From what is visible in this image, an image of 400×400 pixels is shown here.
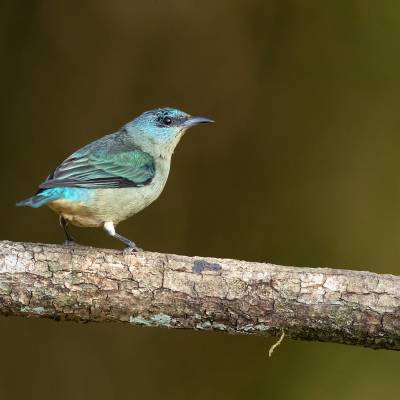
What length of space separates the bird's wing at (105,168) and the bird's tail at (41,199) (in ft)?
0.14

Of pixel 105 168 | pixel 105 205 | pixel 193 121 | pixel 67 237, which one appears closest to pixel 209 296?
pixel 105 205

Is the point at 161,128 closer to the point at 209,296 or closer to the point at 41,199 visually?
the point at 41,199

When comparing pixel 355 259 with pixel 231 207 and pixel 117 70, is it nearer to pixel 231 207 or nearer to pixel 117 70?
pixel 231 207

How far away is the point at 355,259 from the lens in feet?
22.7

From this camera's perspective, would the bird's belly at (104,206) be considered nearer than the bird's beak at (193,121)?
Yes

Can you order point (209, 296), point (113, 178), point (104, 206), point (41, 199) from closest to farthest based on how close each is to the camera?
1. point (209, 296)
2. point (41, 199)
3. point (104, 206)
4. point (113, 178)

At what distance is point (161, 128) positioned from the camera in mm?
5473

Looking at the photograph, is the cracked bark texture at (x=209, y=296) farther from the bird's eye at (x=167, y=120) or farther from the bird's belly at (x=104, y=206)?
the bird's eye at (x=167, y=120)

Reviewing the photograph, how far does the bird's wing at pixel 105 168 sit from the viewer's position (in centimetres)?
460

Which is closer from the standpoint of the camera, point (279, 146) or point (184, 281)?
point (184, 281)

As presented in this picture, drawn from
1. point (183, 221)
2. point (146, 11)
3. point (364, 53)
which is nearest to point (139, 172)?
point (183, 221)

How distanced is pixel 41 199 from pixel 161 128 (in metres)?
1.40

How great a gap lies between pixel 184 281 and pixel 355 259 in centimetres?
315

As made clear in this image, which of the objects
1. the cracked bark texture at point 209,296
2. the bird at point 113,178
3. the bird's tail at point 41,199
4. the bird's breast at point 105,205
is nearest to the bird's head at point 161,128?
the bird at point 113,178
